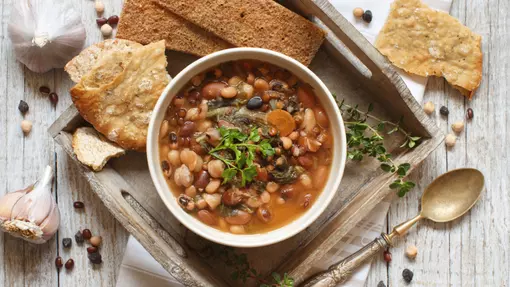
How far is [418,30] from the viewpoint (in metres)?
3.17

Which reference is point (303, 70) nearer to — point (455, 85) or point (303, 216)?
point (303, 216)

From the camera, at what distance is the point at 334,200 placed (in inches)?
119

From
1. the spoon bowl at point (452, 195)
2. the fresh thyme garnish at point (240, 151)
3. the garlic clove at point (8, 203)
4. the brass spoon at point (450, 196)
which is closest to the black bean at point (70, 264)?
the garlic clove at point (8, 203)

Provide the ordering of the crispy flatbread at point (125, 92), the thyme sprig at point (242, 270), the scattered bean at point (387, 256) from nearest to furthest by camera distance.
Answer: the crispy flatbread at point (125, 92) → the thyme sprig at point (242, 270) → the scattered bean at point (387, 256)

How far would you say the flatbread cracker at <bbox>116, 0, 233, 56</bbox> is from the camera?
2916mm

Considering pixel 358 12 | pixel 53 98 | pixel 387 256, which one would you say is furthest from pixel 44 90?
pixel 387 256

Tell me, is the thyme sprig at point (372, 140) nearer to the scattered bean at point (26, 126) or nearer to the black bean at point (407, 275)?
the black bean at point (407, 275)

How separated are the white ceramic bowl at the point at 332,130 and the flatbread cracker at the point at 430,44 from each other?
26.2 inches

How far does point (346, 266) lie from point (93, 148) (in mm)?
1432

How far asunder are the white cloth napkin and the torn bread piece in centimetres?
50

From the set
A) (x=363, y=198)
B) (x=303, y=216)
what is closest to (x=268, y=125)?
(x=303, y=216)

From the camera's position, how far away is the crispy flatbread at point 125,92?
278cm

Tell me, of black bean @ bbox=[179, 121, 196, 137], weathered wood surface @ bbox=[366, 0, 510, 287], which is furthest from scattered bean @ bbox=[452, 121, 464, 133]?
black bean @ bbox=[179, 121, 196, 137]

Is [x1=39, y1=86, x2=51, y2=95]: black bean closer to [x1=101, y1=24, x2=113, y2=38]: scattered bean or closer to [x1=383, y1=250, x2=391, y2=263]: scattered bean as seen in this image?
[x1=101, y1=24, x2=113, y2=38]: scattered bean
